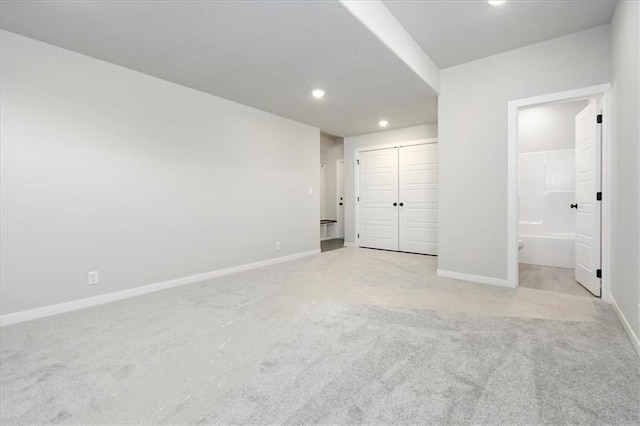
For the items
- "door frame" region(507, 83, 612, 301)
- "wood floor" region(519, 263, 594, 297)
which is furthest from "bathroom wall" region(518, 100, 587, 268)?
"door frame" region(507, 83, 612, 301)

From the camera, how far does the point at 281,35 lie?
2543mm

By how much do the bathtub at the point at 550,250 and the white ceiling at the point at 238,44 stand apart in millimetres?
2887

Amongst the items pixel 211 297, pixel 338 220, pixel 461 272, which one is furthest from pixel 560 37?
pixel 338 220

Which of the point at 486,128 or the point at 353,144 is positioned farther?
the point at 353,144

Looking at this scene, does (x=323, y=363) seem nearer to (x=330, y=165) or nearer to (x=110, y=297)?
(x=110, y=297)

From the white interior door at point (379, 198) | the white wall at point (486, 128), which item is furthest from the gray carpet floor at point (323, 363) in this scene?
the white interior door at point (379, 198)

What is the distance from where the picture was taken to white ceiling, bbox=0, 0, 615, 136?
2242 mm

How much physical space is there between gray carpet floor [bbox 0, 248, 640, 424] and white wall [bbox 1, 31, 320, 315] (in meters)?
0.51

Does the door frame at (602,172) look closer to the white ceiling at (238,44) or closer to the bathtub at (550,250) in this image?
the white ceiling at (238,44)

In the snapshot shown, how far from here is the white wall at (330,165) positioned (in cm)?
816

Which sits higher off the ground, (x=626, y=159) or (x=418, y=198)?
(x=626, y=159)

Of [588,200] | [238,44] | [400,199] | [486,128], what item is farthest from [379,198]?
[238,44]

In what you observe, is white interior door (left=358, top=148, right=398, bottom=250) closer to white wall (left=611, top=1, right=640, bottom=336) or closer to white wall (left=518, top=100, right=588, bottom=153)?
white wall (left=518, top=100, right=588, bottom=153)

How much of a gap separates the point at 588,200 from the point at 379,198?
342cm
